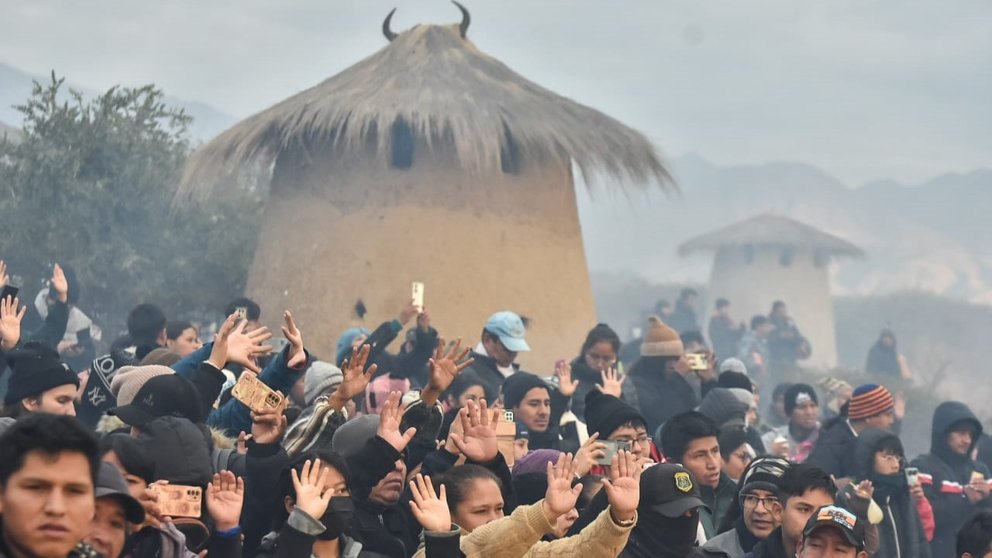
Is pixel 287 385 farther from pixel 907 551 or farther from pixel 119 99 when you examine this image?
pixel 119 99

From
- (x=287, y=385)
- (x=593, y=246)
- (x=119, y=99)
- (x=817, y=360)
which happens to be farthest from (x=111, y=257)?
(x=593, y=246)

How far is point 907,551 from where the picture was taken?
852 cm

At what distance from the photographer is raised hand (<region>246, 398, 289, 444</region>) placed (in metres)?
5.76

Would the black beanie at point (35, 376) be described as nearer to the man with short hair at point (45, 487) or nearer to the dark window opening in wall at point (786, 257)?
the man with short hair at point (45, 487)

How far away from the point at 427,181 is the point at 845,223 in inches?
2994

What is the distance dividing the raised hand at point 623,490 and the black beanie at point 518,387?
3.03 meters

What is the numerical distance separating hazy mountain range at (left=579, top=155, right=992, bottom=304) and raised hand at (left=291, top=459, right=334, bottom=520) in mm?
68787

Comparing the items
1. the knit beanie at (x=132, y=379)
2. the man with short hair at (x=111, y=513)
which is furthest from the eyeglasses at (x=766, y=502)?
the man with short hair at (x=111, y=513)

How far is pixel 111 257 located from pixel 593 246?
76986 mm

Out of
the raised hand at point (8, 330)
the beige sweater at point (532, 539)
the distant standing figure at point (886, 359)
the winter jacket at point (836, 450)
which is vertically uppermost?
the raised hand at point (8, 330)

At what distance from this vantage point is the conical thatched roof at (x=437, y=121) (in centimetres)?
1277

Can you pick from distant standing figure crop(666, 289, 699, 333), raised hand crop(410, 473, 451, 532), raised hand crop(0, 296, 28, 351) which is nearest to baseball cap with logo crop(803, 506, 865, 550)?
raised hand crop(410, 473, 451, 532)

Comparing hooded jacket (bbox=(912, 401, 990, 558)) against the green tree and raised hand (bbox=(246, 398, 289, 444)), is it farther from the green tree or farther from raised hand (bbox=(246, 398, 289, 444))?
the green tree

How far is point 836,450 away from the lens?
9219 millimetres
